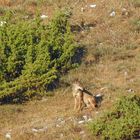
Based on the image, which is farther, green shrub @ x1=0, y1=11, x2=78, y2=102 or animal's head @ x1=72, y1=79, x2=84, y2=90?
green shrub @ x1=0, y1=11, x2=78, y2=102

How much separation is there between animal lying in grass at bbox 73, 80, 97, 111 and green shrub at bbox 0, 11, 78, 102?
67cm

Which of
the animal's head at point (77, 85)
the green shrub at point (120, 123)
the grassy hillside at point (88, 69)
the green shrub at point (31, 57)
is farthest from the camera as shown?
the green shrub at point (31, 57)

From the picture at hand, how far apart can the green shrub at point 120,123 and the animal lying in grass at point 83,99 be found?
2.28ft

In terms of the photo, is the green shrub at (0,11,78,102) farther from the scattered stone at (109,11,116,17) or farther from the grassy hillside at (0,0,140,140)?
the scattered stone at (109,11,116,17)

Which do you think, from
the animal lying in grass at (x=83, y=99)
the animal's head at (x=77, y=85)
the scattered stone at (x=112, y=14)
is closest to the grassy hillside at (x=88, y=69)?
the scattered stone at (x=112, y=14)

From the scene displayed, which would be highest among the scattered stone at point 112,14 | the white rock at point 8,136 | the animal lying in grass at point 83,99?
the scattered stone at point 112,14

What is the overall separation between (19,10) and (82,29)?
1.77m

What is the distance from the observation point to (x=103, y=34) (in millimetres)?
14328

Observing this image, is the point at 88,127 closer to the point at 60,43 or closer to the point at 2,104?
the point at 2,104

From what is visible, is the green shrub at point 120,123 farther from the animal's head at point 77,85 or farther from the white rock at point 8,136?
the white rock at point 8,136

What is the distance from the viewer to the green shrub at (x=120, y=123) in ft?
32.5

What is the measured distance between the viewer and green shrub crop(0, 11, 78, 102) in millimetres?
11914

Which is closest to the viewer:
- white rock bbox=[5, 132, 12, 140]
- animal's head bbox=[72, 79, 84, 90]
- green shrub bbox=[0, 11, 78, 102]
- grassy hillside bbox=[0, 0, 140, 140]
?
white rock bbox=[5, 132, 12, 140]

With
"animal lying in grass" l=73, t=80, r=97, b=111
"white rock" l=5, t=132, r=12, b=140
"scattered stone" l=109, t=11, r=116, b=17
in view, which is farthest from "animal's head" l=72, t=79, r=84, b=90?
"scattered stone" l=109, t=11, r=116, b=17
